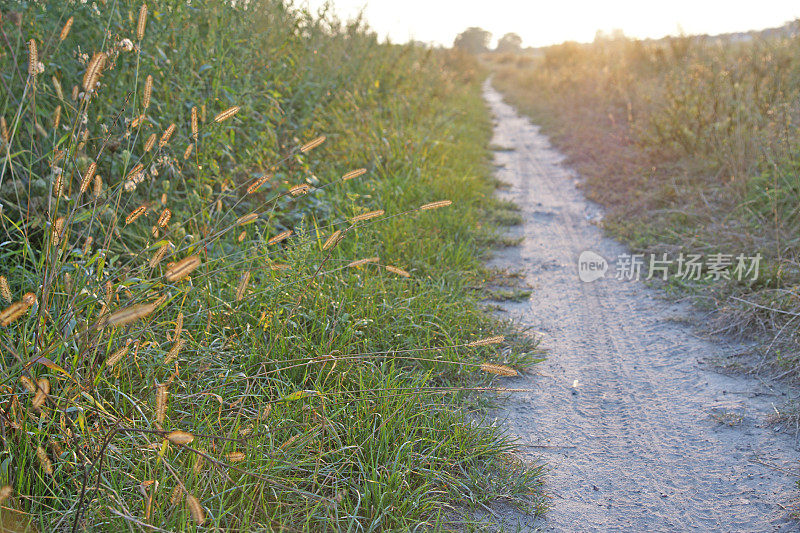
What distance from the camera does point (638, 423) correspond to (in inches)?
101

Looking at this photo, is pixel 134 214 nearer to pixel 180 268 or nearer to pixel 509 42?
pixel 180 268

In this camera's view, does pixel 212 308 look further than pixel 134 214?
Yes

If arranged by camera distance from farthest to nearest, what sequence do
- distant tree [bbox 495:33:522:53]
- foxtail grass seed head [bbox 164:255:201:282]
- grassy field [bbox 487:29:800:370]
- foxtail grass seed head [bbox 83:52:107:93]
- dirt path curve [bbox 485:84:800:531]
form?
distant tree [bbox 495:33:522:53] → grassy field [bbox 487:29:800:370] → dirt path curve [bbox 485:84:800:531] → foxtail grass seed head [bbox 83:52:107:93] → foxtail grass seed head [bbox 164:255:201:282]

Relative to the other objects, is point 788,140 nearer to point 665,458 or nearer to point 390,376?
point 665,458

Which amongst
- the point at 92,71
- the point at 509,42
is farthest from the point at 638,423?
A: the point at 509,42

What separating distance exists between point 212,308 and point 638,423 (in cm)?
201

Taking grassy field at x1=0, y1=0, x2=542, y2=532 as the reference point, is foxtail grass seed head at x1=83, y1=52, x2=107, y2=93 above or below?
above

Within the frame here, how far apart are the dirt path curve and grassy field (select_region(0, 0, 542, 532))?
0.70 feet

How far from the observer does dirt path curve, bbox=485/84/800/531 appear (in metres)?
2.07

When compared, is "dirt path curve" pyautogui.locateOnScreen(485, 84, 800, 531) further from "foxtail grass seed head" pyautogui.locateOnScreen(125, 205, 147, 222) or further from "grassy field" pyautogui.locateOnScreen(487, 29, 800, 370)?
"foxtail grass seed head" pyautogui.locateOnScreen(125, 205, 147, 222)

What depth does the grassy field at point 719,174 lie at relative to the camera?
3479mm

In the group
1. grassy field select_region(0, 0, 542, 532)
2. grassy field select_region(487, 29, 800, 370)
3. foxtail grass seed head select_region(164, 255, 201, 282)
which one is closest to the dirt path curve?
grassy field select_region(0, 0, 542, 532)

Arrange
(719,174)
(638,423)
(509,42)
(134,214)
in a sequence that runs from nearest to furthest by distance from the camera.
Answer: (134,214)
(638,423)
(719,174)
(509,42)

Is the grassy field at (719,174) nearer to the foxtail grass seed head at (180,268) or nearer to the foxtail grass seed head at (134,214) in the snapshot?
the foxtail grass seed head at (180,268)
